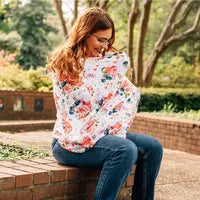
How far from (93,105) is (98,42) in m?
0.45

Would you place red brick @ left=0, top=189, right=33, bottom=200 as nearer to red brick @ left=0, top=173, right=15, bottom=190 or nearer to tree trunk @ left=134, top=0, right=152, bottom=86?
red brick @ left=0, top=173, right=15, bottom=190

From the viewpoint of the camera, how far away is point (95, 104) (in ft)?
11.7

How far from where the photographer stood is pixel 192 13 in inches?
1176

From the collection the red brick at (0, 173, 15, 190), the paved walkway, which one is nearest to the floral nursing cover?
the red brick at (0, 173, 15, 190)

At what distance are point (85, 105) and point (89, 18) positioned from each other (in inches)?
24.0

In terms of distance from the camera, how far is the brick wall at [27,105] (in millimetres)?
11758

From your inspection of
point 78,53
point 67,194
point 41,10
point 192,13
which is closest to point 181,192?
point 67,194

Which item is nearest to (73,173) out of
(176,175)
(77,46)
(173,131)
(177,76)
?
(77,46)

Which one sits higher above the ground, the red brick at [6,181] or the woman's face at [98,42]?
the woman's face at [98,42]

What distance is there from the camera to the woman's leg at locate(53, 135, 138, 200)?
3299 millimetres

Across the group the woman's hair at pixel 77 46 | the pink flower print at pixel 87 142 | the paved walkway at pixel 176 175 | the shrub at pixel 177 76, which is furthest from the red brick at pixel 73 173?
the shrub at pixel 177 76

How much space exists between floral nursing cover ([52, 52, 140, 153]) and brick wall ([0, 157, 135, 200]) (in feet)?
0.71

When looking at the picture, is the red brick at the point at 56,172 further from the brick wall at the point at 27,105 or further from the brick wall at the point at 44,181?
the brick wall at the point at 27,105

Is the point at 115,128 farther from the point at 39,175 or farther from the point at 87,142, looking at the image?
the point at 39,175
